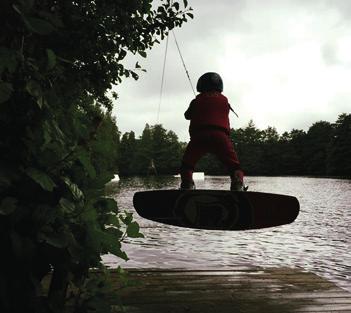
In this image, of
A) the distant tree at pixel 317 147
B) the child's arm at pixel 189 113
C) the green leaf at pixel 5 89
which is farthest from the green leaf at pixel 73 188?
the distant tree at pixel 317 147

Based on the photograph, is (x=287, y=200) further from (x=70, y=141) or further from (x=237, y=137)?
(x=237, y=137)

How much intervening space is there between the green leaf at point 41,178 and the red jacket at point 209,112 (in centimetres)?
492

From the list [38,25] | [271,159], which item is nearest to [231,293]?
[38,25]

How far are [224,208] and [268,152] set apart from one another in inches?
4843

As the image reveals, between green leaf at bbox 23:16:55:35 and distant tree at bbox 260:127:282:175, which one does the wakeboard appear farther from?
distant tree at bbox 260:127:282:175

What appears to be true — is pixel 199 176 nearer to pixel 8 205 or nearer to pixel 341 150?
pixel 341 150

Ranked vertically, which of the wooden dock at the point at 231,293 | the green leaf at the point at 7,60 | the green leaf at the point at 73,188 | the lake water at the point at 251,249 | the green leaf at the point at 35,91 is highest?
the green leaf at the point at 7,60

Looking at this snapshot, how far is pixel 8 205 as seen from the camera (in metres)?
1.58

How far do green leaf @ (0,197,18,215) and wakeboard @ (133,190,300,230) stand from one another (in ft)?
16.7

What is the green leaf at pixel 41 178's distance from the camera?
62.9 inches

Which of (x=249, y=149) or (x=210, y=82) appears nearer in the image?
(x=210, y=82)

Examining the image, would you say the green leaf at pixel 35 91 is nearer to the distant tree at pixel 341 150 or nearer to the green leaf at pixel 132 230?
the green leaf at pixel 132 230

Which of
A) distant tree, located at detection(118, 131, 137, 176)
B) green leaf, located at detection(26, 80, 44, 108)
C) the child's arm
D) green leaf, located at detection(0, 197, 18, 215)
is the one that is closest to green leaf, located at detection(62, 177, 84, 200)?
green leaf, located at detection(0, 197, 18, 215)

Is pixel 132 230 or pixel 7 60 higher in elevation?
pixel 7 60
